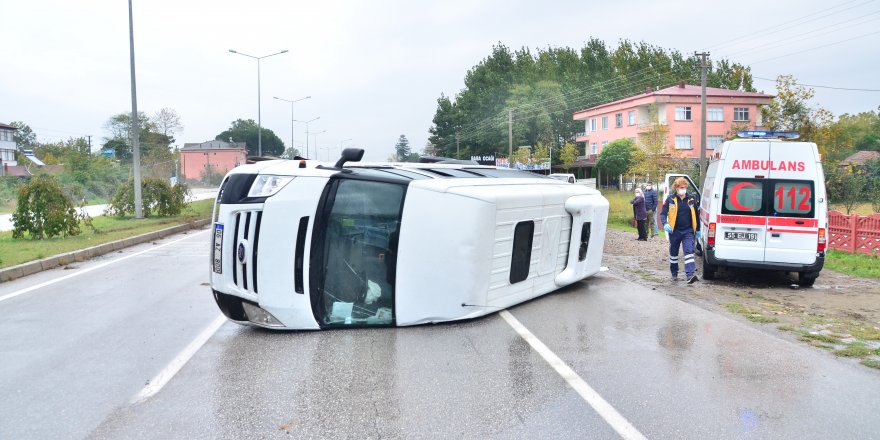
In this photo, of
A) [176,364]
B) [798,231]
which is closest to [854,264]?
[798,231]

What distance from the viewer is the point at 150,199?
92.6 feet

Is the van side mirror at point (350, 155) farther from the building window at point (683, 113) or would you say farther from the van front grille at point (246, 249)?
the building window at point (683, 113)

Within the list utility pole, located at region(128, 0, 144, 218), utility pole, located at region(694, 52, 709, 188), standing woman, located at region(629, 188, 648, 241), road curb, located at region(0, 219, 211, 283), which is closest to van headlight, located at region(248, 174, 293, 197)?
road curb, located at region(0, 219, 211, 283)

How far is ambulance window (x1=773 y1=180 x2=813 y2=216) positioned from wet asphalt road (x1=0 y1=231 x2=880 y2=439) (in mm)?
4064

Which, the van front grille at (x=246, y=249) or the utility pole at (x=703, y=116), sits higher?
the utility pole at (x=703, y=116)

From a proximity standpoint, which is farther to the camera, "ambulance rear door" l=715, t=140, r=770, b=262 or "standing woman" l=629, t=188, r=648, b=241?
"standing woman" l=629, t=188, r=648, b=241

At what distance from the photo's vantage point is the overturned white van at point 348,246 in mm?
7242

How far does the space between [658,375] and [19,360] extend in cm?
593

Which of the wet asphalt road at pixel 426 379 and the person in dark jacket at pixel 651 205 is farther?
the person in dark jacket at pixel 651 205

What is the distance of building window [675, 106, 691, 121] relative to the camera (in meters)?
58.3

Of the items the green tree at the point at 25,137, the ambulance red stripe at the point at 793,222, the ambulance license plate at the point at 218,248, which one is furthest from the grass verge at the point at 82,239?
the green tree at the point at 25,137

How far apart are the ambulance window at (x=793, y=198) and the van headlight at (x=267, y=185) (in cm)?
876

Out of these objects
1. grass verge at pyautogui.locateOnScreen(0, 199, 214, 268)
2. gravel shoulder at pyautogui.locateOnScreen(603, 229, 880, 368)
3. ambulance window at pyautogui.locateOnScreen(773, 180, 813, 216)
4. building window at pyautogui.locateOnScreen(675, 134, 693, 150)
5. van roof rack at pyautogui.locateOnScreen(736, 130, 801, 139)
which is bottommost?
gravel shoulder at pyautogui.locateOnScreen(603, 229, 880, 368)

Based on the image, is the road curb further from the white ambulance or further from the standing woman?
the standing woman
